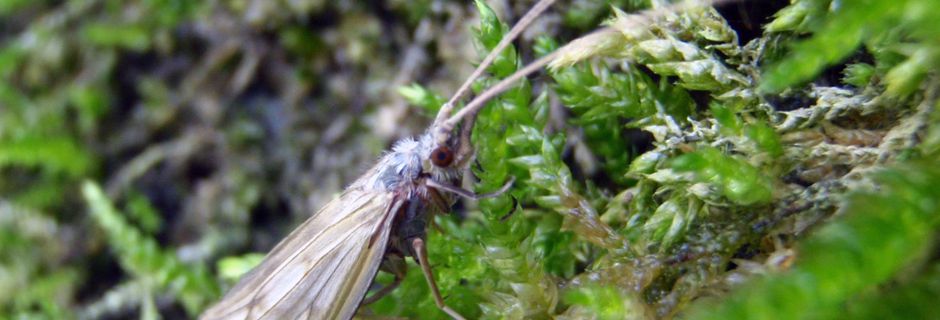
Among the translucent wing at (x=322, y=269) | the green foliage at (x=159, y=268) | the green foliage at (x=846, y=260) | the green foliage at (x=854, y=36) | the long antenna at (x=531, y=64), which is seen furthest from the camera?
the green foliage at (x=159, y=268)

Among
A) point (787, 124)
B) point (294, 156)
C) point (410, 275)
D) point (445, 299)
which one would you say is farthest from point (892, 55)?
point (294, 156)

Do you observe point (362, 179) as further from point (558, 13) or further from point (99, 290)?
point (99, 290)

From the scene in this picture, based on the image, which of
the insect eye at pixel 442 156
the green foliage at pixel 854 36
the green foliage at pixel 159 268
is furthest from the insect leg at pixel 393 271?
the green foliage at pixel 854 36

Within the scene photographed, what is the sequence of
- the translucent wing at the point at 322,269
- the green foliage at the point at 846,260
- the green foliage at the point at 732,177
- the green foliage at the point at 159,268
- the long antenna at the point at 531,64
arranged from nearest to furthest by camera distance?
the green foliage at the point at 846,260, the green foliage at the point at 732,177, the long antenna at the point at 531,64, the translucent wing at the point at 322,269, the green foliage at the point at 159,268

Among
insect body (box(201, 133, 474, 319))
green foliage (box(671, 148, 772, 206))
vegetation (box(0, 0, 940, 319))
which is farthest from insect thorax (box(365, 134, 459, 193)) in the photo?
green foliage (box(671, 148, 772, 206))

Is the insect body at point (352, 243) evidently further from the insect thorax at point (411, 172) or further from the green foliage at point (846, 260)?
the green foliage at point (846, 260)
